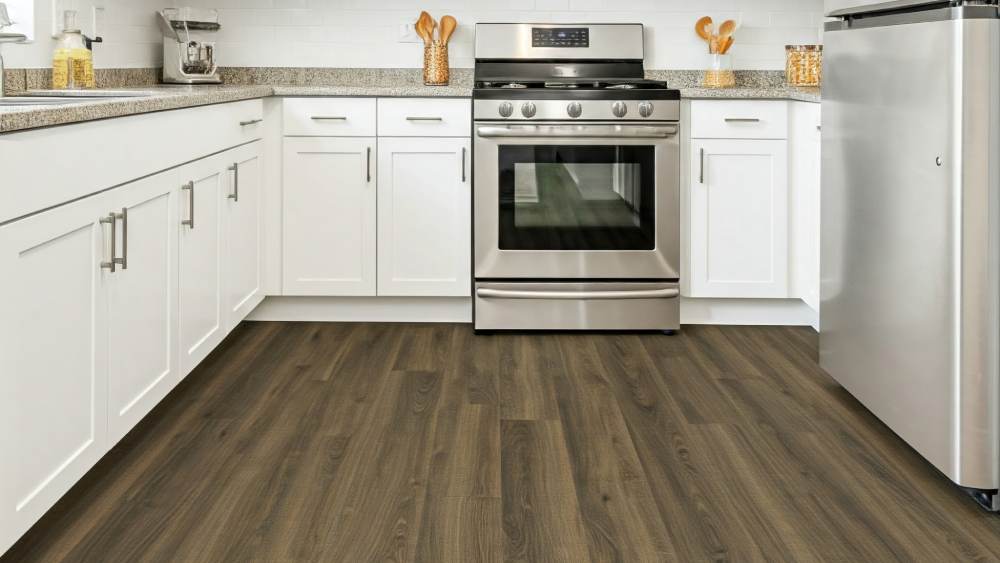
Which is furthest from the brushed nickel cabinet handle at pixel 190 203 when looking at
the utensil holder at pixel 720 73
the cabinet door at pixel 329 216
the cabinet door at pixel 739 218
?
the utensil holder at pixel 720 73

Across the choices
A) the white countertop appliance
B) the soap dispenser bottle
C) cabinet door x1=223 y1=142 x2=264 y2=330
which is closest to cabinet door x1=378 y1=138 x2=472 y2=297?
cabinet door x1=223 y1=142 x2=264 y2=330

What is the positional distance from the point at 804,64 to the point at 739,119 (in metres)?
0.54

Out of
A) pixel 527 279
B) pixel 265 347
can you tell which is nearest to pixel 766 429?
pixel 527 279

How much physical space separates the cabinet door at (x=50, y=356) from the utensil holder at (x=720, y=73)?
2.82 metres

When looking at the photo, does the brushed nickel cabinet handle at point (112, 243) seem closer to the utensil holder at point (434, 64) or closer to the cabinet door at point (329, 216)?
the cabinet door at point (329, 216)

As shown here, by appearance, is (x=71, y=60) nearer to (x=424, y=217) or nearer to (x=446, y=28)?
(x=424, y=217)

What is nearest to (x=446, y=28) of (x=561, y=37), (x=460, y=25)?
(x=460, y=25)

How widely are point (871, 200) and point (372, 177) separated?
194 centimetres

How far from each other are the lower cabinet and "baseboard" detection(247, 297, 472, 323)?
84cm

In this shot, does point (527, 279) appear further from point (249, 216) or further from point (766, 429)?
point (766, 429)

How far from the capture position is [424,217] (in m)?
4.06

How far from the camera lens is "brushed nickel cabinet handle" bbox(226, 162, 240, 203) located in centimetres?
348

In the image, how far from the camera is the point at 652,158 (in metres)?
3.94

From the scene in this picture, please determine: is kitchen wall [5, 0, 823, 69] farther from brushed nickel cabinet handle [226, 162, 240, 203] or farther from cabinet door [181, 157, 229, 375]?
cabinet door [181, 157, 229, 375]
